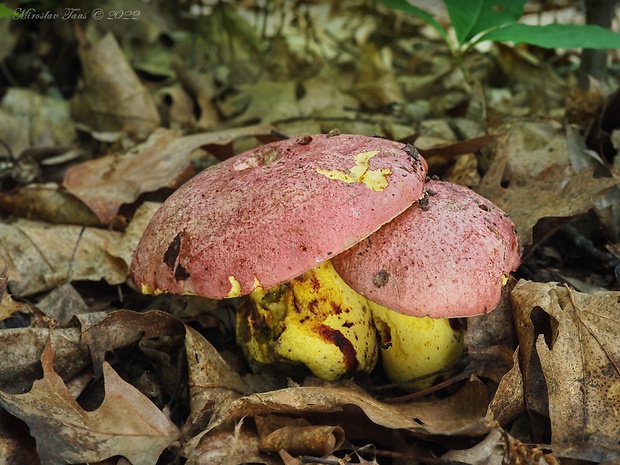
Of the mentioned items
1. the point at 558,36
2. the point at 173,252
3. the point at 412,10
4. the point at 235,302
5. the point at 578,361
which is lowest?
the point at 235,302

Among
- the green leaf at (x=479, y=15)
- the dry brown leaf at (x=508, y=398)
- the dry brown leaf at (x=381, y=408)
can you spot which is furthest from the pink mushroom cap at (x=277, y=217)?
the green leaf at (x=479, y=15)

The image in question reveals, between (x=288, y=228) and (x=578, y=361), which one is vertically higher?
(x=288, y=228)

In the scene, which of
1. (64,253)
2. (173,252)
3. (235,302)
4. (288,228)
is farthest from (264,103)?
(288,228)

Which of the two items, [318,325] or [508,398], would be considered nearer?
[508,398]

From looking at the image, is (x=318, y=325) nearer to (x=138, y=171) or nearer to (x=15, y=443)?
(x=15, y=443)

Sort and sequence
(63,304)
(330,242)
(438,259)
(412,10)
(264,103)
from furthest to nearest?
(264,103), (412,10), (63,304), (438,259), (330,242)

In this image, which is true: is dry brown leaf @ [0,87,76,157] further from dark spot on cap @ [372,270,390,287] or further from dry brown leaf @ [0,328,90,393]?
dark spot on cap @ [372,270,390,287]
